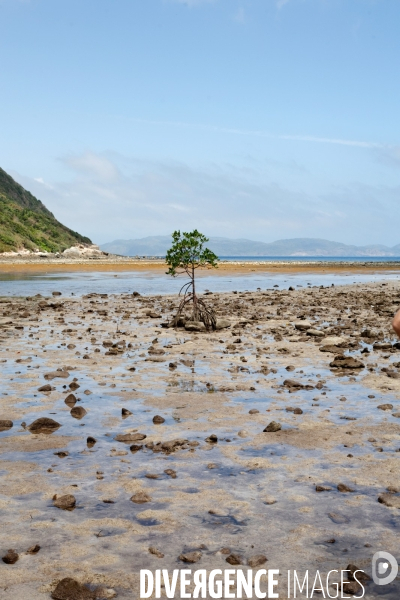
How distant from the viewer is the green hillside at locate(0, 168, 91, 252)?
11862 centimetres

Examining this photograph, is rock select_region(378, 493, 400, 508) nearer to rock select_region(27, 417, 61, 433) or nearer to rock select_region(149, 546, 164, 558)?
rock select_region(149, 546, 164, 558)

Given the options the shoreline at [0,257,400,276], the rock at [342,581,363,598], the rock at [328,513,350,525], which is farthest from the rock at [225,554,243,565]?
the shoreline at [0,257,400,276]

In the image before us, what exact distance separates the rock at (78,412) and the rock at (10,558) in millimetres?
5010

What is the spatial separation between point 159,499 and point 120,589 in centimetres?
192

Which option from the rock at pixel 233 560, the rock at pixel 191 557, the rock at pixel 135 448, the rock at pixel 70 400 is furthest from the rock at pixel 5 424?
the rock at pixel 233 560

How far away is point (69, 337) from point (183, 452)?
12059mm

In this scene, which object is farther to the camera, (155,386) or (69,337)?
(69,337)

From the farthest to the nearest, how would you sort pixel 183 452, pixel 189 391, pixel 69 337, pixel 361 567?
1. pixel 69 337
2. pixel 189 391
3. pixel 183 452
4. pixel 361 567

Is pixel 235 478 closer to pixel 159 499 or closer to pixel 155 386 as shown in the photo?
pixel 159 499

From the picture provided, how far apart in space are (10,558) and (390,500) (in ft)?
13.9

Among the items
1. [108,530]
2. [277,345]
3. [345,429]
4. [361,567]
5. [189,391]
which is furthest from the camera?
[277,345]

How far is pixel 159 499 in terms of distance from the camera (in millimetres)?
7105

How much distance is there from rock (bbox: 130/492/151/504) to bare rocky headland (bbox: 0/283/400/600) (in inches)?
0.8

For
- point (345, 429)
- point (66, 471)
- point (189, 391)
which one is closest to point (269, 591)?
point (66, 471)
